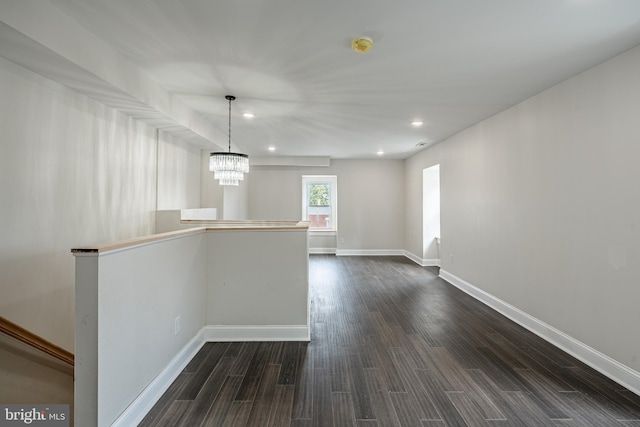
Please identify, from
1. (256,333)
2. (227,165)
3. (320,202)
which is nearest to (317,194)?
(320,202)

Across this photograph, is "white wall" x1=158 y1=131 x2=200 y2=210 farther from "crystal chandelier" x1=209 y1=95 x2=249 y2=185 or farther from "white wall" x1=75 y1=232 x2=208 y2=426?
"white wall" x1=75 y1=232 x2=208 y2=426

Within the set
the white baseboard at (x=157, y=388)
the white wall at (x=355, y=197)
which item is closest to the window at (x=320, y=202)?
the white wall at (x=355, y=197)

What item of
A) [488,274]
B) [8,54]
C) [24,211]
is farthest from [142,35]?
[488,274]

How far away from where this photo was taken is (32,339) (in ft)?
6.75

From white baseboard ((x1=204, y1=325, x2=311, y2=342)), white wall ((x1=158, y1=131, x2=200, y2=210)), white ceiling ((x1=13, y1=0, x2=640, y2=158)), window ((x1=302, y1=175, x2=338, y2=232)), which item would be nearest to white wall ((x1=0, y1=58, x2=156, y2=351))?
white ceiling ((x1=13, y1=0, x2=640, y2=158))

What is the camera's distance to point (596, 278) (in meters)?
2.38

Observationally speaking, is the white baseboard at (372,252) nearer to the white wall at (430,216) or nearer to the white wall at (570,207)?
the white wall at (430,216)

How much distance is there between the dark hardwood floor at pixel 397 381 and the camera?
179 centimetres

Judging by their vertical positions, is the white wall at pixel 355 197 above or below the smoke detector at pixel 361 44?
below

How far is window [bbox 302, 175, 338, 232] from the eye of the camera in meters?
7.73

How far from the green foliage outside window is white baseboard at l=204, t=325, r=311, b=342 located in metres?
5.14

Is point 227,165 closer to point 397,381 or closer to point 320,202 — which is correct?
point 397,381

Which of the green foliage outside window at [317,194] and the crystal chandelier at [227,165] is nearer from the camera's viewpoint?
the crystal chandelier at [227,165]

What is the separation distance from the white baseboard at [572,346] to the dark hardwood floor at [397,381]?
69 mm
